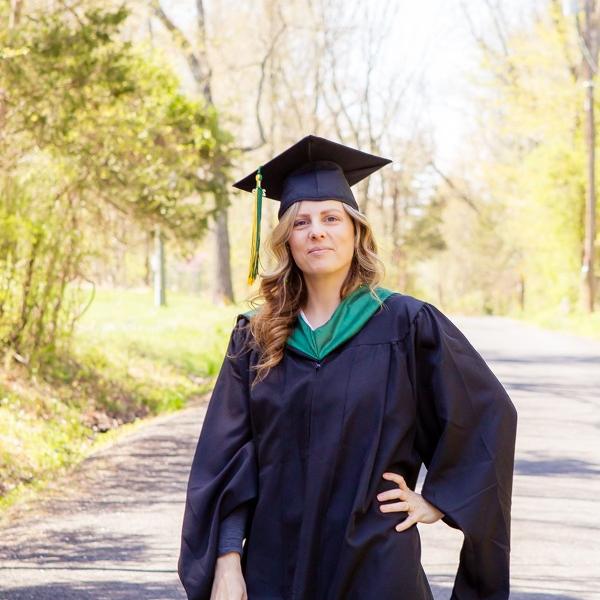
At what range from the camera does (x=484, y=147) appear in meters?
60.7

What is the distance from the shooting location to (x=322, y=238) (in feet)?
10.8

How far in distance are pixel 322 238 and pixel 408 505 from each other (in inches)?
28.8

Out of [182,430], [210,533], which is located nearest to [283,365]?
[210,533]

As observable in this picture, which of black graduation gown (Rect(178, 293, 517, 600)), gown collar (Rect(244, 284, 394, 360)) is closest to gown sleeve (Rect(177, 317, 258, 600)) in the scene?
black graduation gown (Rect(178, 293, 517, 600))

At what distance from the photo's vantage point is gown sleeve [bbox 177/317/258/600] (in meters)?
3.20

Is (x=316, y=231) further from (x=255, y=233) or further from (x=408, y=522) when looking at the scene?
(x=408, y=522)

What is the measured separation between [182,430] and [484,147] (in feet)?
167

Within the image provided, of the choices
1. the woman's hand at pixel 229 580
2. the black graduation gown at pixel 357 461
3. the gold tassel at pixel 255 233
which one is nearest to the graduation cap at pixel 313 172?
the gold tassel at pixel 255 233

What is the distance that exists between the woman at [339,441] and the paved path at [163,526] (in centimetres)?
264

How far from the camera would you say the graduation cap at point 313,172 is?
3.43m

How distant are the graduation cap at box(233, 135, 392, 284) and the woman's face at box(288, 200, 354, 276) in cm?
4

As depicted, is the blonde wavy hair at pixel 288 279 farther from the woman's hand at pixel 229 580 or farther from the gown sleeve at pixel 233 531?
the woman's hand at pixel 229 580

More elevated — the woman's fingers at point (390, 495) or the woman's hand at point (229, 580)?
the woman's fingers at point (390, 495)

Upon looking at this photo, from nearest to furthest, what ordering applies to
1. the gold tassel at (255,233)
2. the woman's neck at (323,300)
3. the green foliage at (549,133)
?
the woman's neck at (323,300) → the gold tassel at (255,233) → the green foliage at (549,133)
